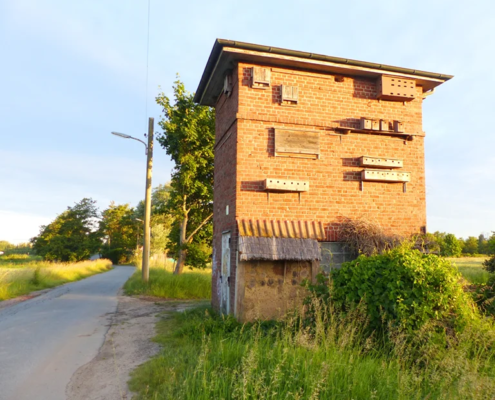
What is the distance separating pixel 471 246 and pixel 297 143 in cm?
7396

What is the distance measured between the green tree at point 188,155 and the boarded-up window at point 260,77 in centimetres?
943

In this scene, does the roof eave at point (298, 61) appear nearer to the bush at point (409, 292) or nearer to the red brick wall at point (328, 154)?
the red brick wall at point (328, 154)

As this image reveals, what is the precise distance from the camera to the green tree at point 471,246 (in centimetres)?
6868

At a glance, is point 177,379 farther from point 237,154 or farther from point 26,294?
Result: point 26,294

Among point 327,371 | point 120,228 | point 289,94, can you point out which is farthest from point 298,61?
point 120,228

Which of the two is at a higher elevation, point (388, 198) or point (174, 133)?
point (174, 133)

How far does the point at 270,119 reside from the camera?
27.8 feet

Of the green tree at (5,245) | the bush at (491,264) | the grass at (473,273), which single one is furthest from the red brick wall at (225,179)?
the green tree at (5,245)

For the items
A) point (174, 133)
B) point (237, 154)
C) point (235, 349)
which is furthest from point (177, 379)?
point (174, 133)

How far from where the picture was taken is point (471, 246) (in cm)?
6950

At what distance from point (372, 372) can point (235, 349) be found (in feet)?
5.83

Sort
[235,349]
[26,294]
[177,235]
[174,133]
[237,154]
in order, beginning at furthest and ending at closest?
[177,235]
[174,133]
[26,294]
[237,154]
[235,349]

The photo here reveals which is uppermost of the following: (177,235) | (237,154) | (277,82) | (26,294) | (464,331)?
(277,82)

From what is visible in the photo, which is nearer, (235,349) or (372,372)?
(372,372)
